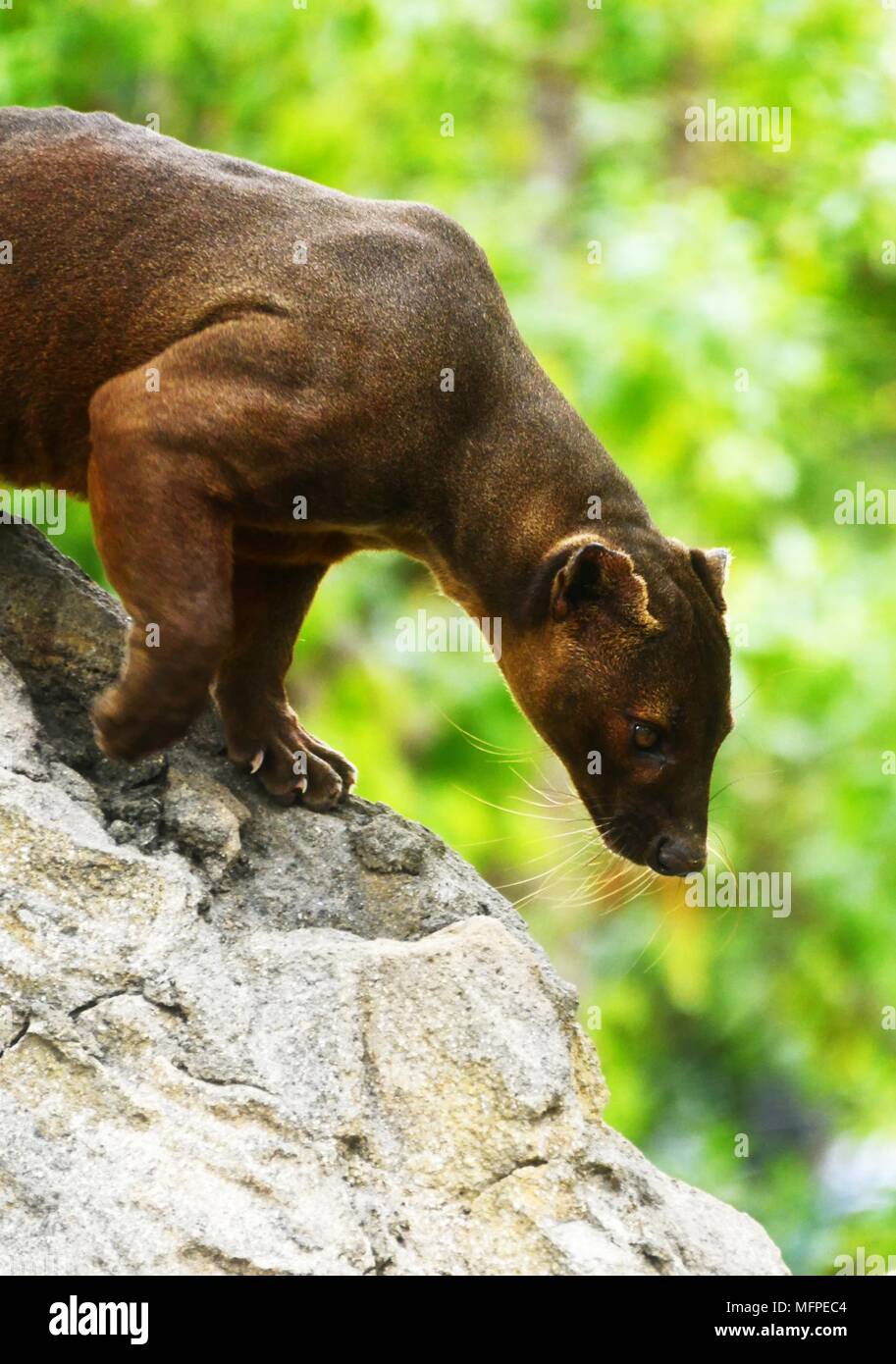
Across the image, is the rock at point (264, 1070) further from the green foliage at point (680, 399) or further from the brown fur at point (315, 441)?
the green foliage at point (680, 399)

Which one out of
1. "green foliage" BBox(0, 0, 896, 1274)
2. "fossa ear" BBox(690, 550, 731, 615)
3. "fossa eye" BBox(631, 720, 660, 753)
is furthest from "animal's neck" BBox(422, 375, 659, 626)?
"green foliage" BBox(0, 0, 896, 1274)

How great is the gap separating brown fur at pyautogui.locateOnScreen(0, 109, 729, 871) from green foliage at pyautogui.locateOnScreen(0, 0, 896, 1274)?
4053 millimetres

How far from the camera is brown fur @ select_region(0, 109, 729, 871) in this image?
5.23 meters

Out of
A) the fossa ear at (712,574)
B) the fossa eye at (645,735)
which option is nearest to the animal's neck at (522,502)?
the fossa ear at (712,574)

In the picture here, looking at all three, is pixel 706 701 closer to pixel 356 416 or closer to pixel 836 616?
pixel 356 416

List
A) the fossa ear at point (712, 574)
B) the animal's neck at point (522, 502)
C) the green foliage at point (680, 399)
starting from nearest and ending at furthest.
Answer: the animal's neck at point (522, 502), the fossa ear at point (712, 574), the green foliage at point (680, 399)

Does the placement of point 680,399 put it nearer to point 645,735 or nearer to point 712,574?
point 712,574

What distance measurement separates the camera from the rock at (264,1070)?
4219mm

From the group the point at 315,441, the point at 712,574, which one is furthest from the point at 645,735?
the point at 315,441

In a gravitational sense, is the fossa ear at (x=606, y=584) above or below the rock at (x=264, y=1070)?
above

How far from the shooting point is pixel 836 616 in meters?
12.3

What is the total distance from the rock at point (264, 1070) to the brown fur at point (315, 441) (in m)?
0.52

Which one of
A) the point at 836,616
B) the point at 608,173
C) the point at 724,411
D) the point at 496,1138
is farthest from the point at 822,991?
the point at 496,1138

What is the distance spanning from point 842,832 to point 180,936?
28.2ft
